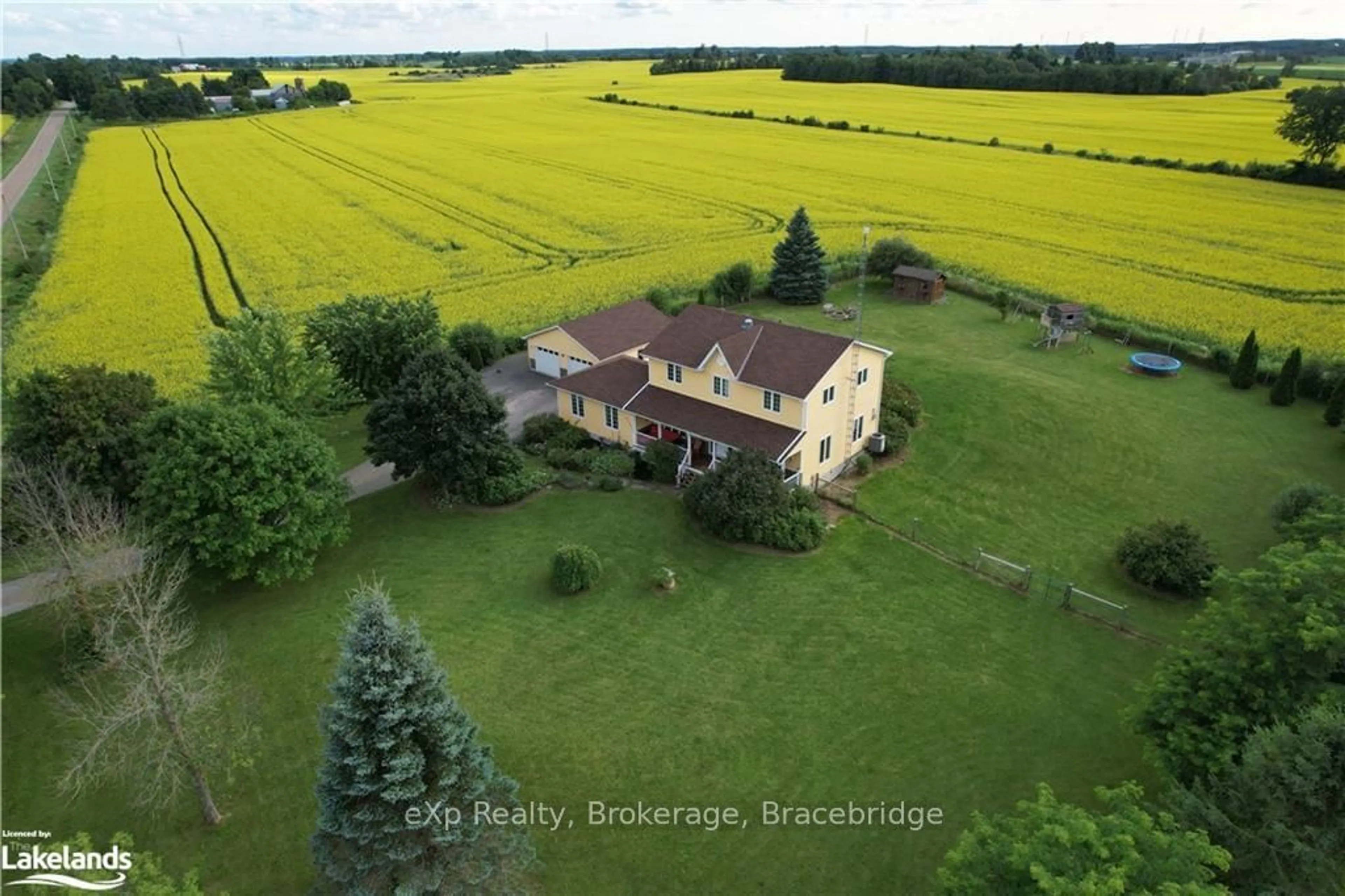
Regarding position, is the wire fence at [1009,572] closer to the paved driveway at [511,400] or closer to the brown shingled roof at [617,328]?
the brown shingled roof at [617,328]

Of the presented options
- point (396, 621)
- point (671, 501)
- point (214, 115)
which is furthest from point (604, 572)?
point (214, 115)

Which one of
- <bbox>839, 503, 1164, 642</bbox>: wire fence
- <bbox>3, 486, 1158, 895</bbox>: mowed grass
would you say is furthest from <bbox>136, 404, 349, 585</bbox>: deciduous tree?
<bbox>839, 503, 1164, 642</bbox>: wire fence

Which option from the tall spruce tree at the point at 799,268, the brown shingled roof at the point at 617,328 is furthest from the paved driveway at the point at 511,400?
the tall spruce tree at the point at 799,268

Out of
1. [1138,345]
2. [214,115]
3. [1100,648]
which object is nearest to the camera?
[1100,648]

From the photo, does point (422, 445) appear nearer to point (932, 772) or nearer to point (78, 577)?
point (78, 577)

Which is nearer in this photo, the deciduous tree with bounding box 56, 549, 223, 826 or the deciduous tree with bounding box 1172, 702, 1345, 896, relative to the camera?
the deciduous tree with bounding box 1172, 702, 1345, 896

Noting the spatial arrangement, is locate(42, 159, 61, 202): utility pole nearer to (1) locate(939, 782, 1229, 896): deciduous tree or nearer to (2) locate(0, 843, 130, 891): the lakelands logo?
(2) locate(0, 843, 130, 891): the lakelands logo
